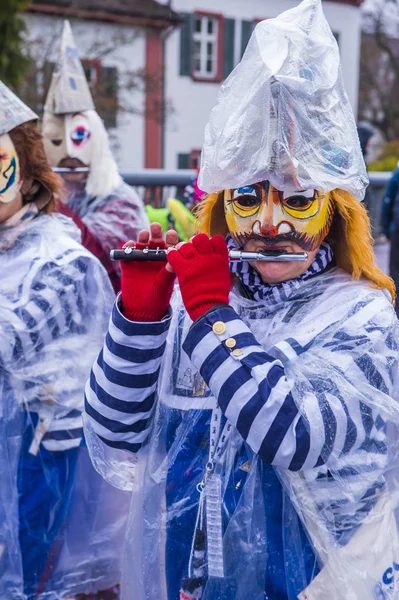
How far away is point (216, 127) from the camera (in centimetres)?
156

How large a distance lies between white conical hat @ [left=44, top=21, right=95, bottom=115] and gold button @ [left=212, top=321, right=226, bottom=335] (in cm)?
323

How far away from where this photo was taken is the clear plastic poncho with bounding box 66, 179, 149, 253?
3752mm

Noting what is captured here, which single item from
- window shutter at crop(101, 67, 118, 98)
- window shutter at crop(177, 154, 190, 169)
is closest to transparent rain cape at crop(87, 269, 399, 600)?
window shutter at crop(101, 67, 118, 98)

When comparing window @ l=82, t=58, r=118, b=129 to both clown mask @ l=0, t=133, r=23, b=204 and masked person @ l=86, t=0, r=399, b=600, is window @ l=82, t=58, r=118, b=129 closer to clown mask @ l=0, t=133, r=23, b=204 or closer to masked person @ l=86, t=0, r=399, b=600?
clown mask @ l=0, t=133, r=23, b=204

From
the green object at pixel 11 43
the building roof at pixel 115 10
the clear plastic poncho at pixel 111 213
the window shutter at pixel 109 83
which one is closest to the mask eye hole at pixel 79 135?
the clear plastic poncho at pixel 111 213

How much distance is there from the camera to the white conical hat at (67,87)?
171 inches

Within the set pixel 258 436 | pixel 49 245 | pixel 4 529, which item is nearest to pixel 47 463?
pixel 4 529

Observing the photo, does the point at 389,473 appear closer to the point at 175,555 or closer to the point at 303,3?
the point at 175,555

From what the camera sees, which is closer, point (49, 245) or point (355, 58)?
point (49, 245)

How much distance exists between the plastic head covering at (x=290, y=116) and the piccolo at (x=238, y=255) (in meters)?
0.13

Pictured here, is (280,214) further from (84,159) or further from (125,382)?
(84,159)

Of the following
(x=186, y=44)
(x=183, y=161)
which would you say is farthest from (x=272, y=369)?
(x=186, y=44)

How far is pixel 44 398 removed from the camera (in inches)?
91.4

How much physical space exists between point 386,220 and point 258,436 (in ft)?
15.9
